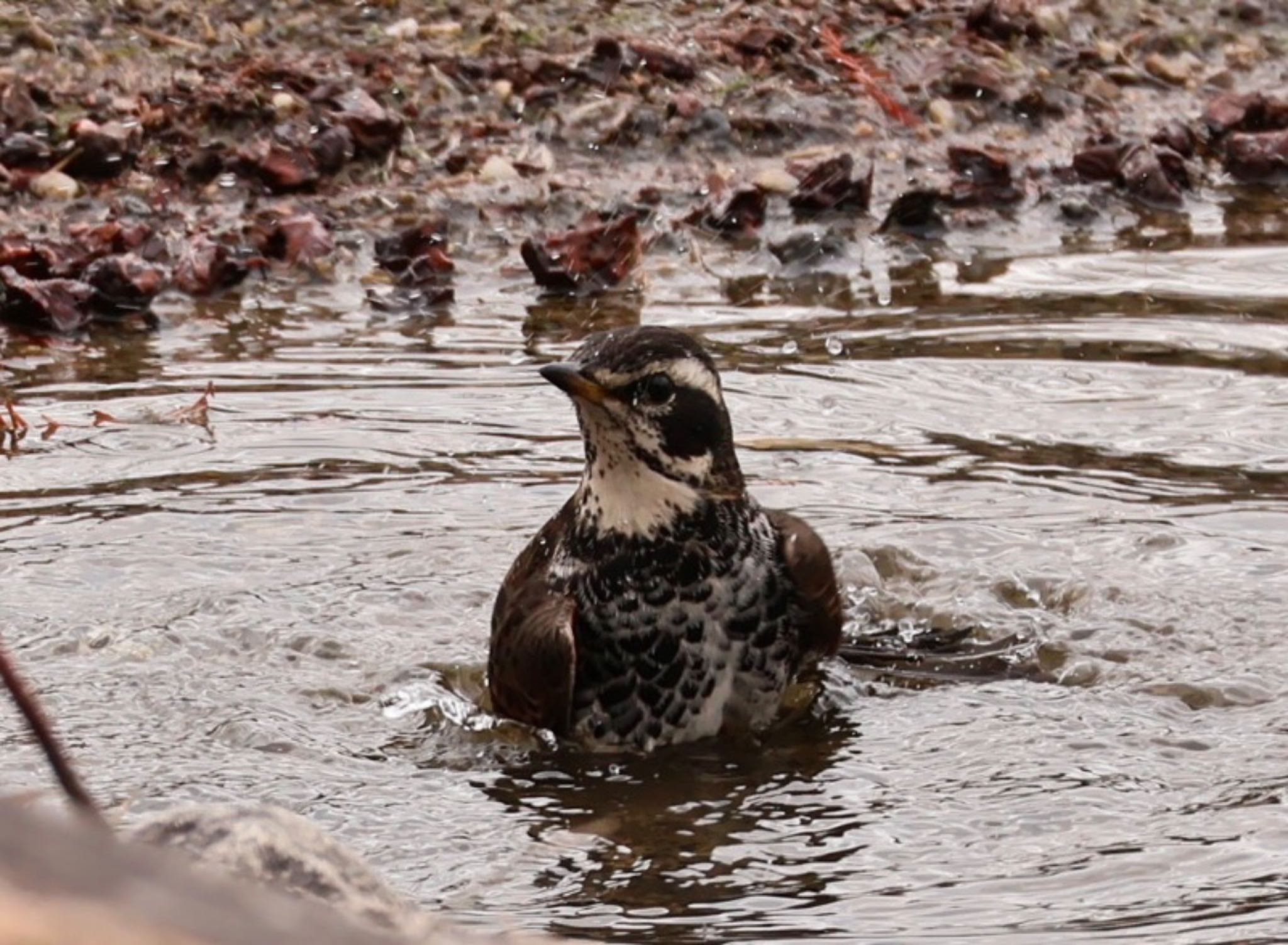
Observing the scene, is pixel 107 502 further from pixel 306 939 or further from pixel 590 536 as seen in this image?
pixel 306 939

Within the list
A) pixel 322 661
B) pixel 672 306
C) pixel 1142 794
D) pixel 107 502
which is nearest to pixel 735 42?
pixel 672 306

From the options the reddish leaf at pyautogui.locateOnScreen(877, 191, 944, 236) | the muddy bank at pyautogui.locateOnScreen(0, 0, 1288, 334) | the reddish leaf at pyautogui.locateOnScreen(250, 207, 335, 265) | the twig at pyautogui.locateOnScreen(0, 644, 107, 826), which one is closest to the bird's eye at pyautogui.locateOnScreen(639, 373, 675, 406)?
the twig at pyautogui.locateOnScreen(0, 644, 107, 826)

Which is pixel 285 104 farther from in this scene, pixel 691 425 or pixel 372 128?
pixel 691 425

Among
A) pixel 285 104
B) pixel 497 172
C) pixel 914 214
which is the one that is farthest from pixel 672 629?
pixel 285 104

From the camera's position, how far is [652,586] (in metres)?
5.87

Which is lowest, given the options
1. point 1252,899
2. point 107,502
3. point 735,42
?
point 1252,899

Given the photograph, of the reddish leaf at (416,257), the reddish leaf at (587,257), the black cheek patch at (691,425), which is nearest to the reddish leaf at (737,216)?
the reddish leaf at (587,257)

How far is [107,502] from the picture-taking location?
296 inches

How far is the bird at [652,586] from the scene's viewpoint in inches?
230

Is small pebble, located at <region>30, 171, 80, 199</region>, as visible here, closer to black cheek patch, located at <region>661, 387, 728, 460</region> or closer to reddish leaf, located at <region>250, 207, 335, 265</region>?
reddish leaf, located at <region>250, 207, 335, 265</region>

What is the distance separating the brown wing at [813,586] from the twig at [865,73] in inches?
234

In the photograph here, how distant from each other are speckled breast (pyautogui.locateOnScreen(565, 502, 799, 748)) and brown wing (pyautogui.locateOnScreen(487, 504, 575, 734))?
0.24 feet

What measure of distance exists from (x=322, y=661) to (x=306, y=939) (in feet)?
15.3

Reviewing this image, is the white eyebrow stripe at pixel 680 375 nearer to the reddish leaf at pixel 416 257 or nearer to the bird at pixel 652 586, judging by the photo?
the bird at pixel 652 586
